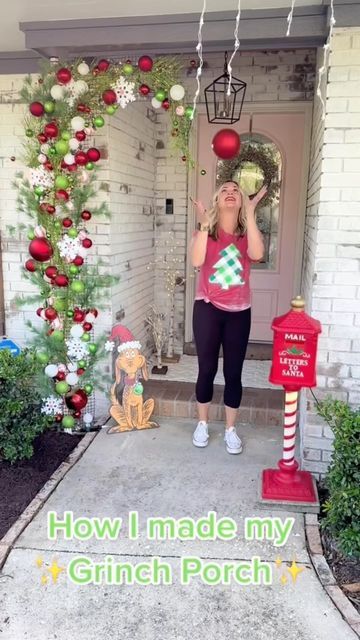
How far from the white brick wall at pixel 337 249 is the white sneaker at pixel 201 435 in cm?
64

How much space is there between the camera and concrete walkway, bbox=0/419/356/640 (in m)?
1.95

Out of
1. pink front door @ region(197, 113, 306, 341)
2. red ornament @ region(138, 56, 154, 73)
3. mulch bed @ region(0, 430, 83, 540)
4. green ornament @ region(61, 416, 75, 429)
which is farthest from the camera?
pink front door @ region(197, 113, 306, 341)

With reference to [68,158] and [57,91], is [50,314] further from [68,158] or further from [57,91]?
[57,91]

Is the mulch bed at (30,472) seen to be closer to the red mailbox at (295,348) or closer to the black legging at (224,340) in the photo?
the black legging at (224,340)

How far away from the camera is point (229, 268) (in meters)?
2.99

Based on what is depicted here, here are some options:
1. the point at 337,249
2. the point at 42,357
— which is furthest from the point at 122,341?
the point at 337,249

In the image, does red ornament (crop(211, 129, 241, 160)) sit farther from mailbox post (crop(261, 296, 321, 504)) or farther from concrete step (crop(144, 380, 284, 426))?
concrete step (crop(144, 380, 284, 426))

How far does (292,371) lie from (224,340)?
2.14 feet

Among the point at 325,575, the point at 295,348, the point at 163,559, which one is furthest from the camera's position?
the point at 295,348

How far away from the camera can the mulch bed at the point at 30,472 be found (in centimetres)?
265

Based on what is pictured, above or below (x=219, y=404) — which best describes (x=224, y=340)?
above

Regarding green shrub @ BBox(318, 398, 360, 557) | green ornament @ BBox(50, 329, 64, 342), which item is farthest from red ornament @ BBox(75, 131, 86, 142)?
green shrub @ BBox(318, 398, 360, 557)

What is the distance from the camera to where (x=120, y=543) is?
2398mm

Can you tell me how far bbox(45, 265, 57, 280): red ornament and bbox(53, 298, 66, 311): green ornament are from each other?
156mm
